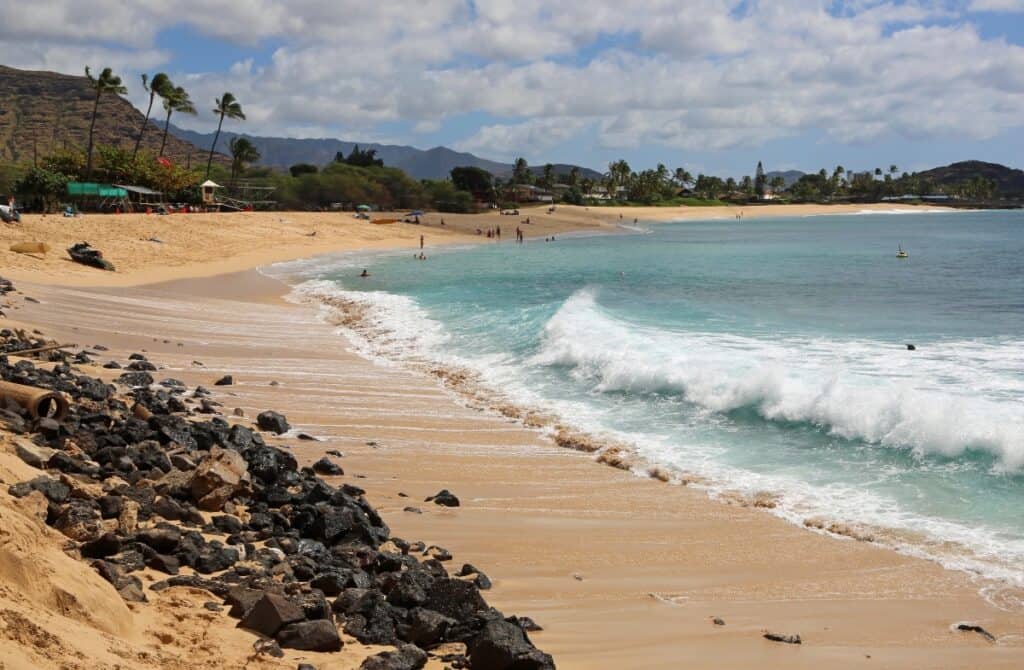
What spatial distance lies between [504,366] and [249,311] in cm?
1235

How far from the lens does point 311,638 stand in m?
5.99

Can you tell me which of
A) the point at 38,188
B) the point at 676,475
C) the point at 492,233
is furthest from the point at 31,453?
the point at 492,233

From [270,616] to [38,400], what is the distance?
18.4 feet

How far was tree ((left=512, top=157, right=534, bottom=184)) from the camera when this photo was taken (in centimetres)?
17475

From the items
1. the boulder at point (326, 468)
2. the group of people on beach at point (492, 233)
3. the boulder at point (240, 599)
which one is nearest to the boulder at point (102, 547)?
the boulder at point (240, 599)

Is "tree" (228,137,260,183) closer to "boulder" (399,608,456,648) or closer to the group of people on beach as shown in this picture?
the group of people on beach

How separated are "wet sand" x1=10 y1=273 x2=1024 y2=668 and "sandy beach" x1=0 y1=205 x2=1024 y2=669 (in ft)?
0.08

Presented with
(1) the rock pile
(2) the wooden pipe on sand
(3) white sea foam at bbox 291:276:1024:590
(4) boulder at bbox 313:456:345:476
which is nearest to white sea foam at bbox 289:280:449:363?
(3) white sea foam at bbox 291:276:1024:590

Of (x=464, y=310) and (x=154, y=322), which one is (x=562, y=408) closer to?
(x=154, y=322)

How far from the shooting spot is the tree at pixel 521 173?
175m

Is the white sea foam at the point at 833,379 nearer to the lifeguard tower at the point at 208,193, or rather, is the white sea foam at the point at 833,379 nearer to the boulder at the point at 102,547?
the boulder at the point at 102,547

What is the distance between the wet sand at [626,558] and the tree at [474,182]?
126541 millimetres

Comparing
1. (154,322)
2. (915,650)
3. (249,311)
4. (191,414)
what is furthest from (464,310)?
(915,650)

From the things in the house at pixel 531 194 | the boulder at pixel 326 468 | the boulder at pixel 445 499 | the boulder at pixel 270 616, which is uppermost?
the house at pixel 531 194
